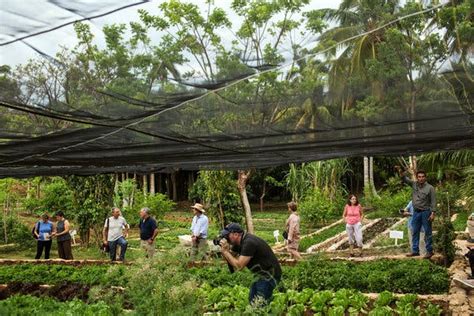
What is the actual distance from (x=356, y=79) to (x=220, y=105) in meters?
1.02

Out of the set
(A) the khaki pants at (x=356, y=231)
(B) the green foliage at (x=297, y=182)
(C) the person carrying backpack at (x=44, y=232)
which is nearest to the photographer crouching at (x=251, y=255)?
(A) the khaki pants at (x=356, y=231)

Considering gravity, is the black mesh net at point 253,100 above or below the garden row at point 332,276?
above

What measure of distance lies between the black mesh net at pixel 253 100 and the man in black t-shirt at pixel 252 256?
3.43ft

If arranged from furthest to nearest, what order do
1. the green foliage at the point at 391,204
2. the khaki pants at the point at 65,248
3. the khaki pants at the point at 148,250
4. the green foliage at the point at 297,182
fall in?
the green foliage at the point at 297,182
the green foliage at the point at 391,204
the khaki pants at the point at 65,248
the khaki pants at the point at 148,250

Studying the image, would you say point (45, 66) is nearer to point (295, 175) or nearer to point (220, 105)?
point (220, 105)

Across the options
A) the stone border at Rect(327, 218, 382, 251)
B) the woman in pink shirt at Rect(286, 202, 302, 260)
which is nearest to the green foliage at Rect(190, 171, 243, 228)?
the stone border at Rect(327, 218, 382, 251)

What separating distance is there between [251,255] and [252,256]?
29mm

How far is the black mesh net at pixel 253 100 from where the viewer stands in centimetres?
388

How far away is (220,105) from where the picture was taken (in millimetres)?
4484

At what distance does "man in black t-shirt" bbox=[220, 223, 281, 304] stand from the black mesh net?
104 centimetres

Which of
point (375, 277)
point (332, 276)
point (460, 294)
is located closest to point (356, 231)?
point (332, 276)

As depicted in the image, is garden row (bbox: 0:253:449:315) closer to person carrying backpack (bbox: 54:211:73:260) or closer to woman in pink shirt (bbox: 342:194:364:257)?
person carrying backpack (bbox: 54:211:73:260)

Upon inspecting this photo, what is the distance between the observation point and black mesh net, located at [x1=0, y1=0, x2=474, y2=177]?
3885 millimetres

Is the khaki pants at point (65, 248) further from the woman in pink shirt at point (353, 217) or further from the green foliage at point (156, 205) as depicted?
the green foliage at point (156, 205)
